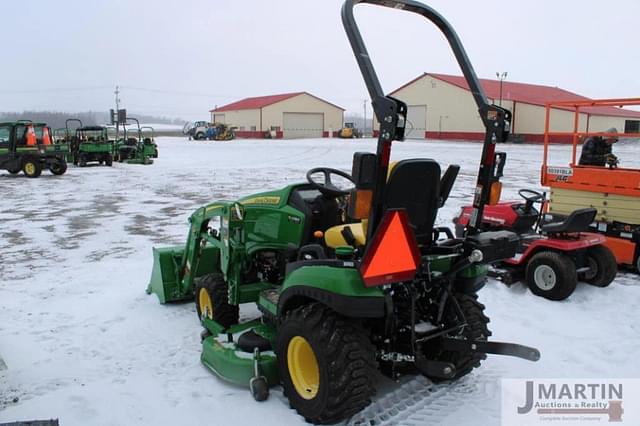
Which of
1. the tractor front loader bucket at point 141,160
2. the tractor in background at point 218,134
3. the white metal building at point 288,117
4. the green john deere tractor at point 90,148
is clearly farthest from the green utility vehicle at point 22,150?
the white metal building at point 288,117

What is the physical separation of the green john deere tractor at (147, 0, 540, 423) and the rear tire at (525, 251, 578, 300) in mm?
2232

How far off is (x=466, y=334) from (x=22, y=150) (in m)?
18.6

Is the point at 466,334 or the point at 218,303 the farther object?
the point at 218,303

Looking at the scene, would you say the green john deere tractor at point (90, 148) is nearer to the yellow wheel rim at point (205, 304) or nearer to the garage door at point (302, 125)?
the yellow wheel rim at point (205, 304)

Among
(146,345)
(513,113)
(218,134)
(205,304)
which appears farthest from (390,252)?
(218,134)

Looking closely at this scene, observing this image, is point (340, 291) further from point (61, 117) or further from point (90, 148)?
point (61, 117)

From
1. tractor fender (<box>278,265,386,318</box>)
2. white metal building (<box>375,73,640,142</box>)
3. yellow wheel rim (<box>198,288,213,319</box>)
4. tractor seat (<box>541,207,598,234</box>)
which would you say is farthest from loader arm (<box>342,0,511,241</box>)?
white metal building (<box>375,73,640,142</box>)

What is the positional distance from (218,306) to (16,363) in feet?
4.77

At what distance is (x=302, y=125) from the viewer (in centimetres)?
6106

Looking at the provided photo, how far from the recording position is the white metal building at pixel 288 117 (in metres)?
59.3

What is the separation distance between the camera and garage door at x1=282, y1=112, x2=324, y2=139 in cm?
6022

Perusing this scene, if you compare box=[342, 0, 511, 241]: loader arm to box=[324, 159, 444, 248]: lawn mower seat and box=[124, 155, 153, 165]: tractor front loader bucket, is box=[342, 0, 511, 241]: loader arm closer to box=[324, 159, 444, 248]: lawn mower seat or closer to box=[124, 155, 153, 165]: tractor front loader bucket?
box=[324, 159, 444, 248]: lawn mower seat

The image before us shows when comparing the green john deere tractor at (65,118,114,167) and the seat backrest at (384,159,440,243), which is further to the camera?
the green john deere tractor at (65,118,114,167)

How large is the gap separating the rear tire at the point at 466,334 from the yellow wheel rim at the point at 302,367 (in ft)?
2.44
